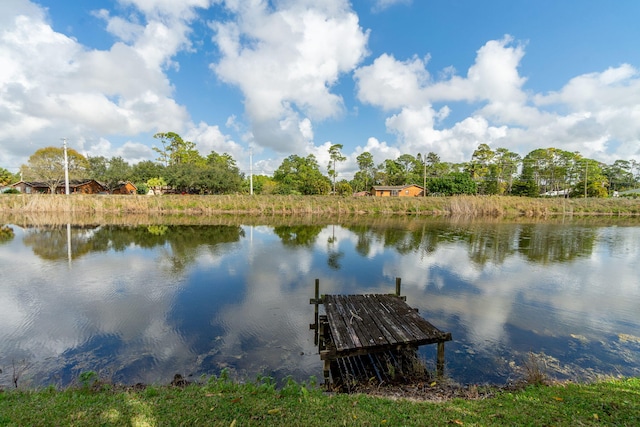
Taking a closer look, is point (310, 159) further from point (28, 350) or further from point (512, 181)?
point (28, 350)

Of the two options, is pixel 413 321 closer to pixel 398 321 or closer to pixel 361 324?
pixel 398 321

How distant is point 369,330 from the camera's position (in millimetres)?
5977

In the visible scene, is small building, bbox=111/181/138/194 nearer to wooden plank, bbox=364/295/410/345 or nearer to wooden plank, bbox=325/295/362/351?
wooden plank, bbox=325/295/362/351

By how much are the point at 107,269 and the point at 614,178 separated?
113171 mm

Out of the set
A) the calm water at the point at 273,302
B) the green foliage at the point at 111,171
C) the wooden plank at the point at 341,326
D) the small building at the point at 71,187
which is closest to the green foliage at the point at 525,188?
the calm water at the point at 273,302

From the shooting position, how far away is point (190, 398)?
13.2 feet

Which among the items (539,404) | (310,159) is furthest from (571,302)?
(310,159)

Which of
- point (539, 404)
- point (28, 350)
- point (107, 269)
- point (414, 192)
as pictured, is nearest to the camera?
point (539, 404)

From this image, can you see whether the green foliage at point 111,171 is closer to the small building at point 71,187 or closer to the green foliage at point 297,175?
the small building at point 71,187

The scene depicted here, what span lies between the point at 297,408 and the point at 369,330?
250 centimetres

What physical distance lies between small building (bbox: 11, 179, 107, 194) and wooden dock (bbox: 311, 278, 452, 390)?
6620cm

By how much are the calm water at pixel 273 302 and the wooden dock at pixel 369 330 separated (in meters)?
0.58

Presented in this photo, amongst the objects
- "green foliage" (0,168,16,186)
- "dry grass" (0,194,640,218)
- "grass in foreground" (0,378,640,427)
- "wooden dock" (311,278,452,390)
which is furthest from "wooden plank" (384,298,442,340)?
"green foliage" (0,168,16,186)

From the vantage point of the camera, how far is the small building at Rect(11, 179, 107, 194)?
56688 mm
